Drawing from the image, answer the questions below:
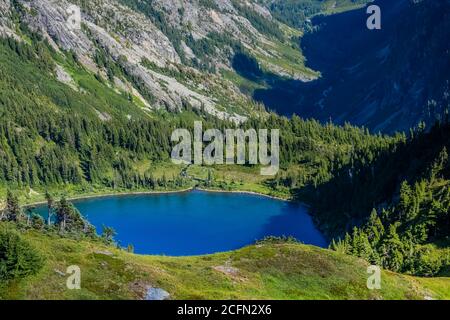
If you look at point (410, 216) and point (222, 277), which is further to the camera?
point (410, 216)

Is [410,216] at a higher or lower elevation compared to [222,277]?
higher

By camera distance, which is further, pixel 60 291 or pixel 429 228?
pixel 429 228

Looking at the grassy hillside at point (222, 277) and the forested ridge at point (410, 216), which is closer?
the grassy hillside at point (222, 277)

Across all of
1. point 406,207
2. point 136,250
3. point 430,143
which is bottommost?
point 136,250

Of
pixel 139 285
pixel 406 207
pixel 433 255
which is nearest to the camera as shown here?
pixel 139 285

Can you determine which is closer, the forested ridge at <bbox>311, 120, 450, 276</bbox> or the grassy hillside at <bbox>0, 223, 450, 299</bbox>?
the grassy hillside at <bbox>0, 223, 450, 299</bbox>
